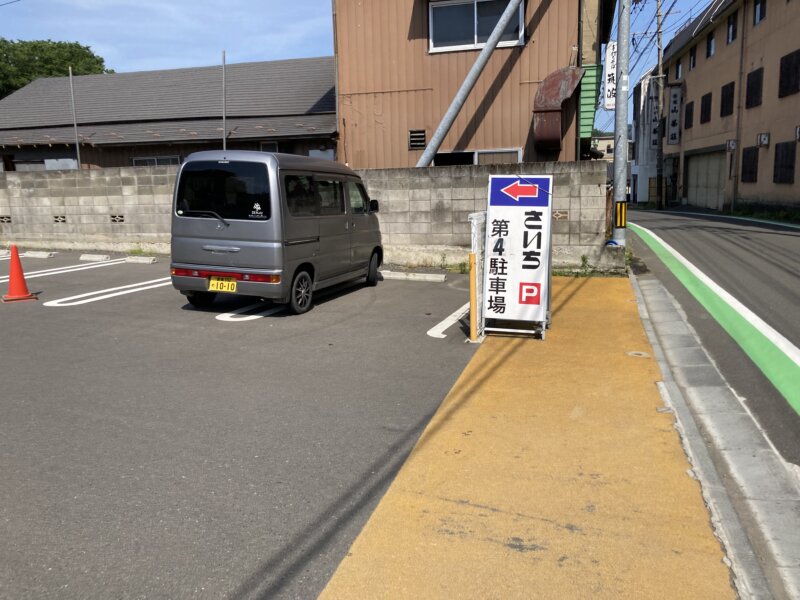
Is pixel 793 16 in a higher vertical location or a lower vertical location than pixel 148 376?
higher

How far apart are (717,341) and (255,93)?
16.5 m

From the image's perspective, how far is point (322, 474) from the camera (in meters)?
3.46

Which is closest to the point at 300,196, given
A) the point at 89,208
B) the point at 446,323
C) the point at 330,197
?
the point at 330,197

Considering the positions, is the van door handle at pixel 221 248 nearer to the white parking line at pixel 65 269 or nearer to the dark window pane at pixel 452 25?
the white parking line at pixel 65 269

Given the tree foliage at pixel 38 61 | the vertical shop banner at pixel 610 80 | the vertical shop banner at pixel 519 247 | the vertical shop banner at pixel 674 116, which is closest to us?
the vertical shop banner at pixel 519 247

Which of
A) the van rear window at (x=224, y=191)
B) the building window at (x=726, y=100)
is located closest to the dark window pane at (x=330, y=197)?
the van rear window at (x=224, y=191)

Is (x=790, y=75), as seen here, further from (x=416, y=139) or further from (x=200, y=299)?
(x=200, y=299)

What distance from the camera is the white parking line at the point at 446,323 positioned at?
Result: 6.70 m

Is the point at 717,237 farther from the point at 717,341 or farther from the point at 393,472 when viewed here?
the point at 393,472

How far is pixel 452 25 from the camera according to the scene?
12930 millimetres

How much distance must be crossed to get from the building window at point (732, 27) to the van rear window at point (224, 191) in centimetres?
2774

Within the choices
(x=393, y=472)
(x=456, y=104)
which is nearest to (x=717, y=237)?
(x=456, y=104)

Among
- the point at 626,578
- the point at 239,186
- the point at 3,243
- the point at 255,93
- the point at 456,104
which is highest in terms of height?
the point at 255,93

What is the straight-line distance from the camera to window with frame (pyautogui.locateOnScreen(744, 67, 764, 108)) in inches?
946
